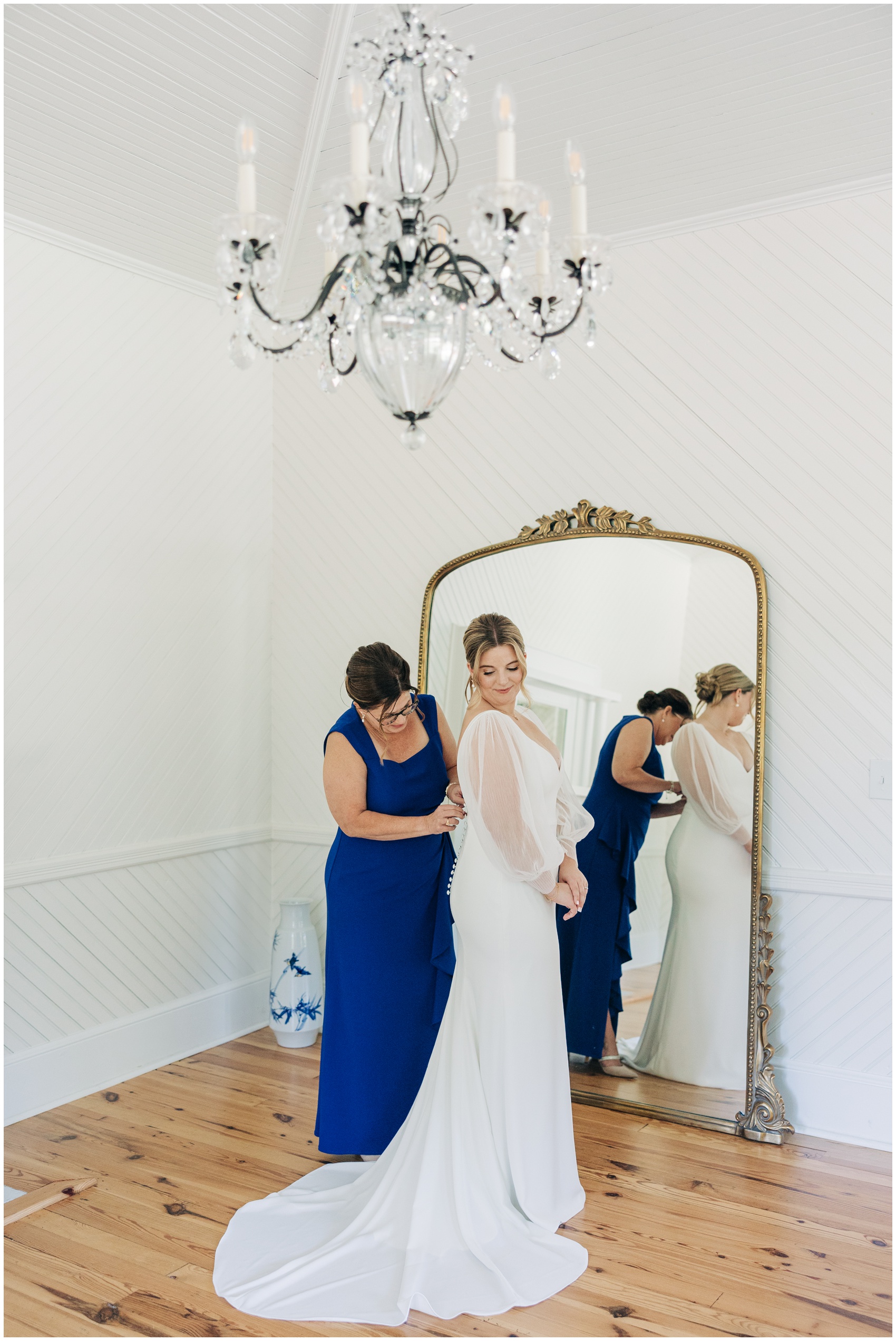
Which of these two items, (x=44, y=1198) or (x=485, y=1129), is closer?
(x=485, y=1129)

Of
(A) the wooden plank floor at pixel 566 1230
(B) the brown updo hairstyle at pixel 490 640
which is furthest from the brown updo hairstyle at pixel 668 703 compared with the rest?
(A) the wooden plank floor at pixel 566 1230

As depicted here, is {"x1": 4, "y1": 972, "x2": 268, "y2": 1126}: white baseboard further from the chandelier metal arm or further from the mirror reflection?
the chandelier metal arm

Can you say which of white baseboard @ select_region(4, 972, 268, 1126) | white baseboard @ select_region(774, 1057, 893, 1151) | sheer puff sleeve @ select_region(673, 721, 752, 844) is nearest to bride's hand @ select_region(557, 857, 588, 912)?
sheer puff sleeve @ select_region(673, 721, 752, 844)

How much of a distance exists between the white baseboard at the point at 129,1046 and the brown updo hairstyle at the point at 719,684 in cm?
233

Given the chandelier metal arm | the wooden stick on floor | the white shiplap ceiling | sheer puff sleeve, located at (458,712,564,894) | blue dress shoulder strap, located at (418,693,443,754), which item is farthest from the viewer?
blue dress shoulder strap, located at (418,693,443,754)

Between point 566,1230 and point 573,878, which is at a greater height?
point 573,878

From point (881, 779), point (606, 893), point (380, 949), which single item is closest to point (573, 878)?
point (380, 949)

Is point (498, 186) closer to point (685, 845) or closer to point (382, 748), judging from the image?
point (382, 748)

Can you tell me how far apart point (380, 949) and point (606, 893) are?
2.94 feet

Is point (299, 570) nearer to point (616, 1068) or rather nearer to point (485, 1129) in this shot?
point (616, 1068)

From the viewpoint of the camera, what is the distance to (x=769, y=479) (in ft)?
11.4

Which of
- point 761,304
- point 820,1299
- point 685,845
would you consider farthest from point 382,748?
point 761,304

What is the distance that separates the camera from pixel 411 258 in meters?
1.74

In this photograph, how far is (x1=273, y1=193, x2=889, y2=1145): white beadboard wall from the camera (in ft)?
10.8
